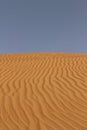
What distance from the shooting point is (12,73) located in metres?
9.85

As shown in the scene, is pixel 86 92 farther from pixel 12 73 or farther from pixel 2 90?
pixel 12 73

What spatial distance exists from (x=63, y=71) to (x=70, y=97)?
346 cm

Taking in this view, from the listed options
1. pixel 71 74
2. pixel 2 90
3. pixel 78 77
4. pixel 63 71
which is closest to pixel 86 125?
pixel 2 90

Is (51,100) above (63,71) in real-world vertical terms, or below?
below

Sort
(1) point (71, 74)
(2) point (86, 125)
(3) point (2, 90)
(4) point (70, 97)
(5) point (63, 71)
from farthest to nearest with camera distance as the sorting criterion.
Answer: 1. (5) point (63, 71)
2. (1) point (71, 74)
3. (3) point (2, 90)
4. (4) point (70, 97)
5. (2) point (86, 125)

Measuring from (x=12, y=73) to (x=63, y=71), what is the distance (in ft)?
5.91

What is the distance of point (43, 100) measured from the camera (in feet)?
21.0

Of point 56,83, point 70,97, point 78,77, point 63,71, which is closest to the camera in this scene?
point 70,97

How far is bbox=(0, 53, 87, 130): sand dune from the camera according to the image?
515 centimetres

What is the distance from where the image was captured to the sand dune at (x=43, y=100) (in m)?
5.15

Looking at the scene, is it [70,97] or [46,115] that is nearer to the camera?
[46,115]

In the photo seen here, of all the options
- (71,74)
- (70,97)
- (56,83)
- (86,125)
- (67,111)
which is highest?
(71,74)

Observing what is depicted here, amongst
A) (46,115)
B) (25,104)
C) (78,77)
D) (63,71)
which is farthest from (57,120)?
(63,71)

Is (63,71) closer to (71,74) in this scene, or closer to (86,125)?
(71,74)
